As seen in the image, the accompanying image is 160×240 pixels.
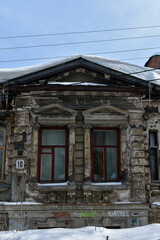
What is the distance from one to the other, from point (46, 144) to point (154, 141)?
424 centimetres

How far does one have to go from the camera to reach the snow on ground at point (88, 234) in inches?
204

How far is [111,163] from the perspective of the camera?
33.7 feet

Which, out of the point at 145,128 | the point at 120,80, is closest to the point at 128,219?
the point at 145,128

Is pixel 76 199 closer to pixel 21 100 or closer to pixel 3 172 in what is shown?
pixel 3 172

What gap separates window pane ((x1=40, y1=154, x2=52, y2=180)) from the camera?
10.0 metres

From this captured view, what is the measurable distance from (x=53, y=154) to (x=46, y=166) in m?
0.51

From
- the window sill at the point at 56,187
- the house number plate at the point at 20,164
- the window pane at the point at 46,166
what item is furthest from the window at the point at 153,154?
the house number plate at the point at 20,164

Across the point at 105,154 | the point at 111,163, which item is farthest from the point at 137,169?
the point at 105,154

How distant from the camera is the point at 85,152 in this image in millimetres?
9984

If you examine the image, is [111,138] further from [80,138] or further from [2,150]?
[2,150]

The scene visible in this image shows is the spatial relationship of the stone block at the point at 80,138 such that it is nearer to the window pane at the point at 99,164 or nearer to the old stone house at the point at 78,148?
the old stone house at the point at 78,148

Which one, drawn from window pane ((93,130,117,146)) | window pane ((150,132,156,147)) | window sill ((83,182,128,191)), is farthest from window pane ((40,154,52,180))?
window pane ((150,132,156,147))

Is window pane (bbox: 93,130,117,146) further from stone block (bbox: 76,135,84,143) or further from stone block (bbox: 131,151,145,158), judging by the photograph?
stone block (bbox: 131,151,145,158)

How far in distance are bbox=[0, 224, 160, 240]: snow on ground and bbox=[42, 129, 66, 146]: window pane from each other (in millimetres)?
4787
